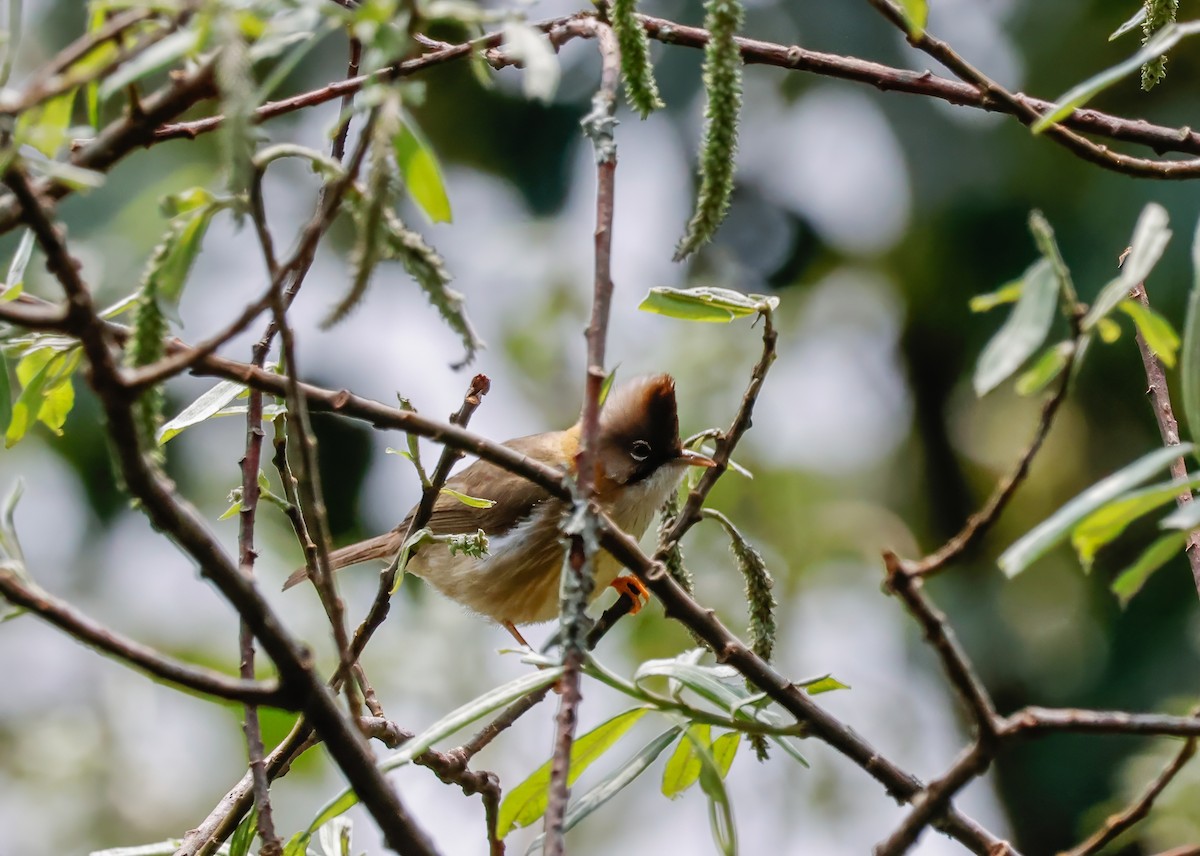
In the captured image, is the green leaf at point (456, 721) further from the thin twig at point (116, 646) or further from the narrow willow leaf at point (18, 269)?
the narrow willow leaf at point (18, 269)

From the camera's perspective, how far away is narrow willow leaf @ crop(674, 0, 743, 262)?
4.76ft

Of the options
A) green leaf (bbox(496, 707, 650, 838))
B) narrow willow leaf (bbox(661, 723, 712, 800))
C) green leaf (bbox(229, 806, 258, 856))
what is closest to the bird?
narrow willow leaf (bbox(661, 723, 712, 800))

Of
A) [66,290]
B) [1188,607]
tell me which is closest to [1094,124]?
[66,290]

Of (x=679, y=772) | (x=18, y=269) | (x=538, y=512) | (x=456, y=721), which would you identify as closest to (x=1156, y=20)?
(x=679, y=772)

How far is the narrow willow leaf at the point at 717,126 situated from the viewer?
1452mm

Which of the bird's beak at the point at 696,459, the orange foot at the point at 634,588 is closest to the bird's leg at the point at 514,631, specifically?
the orange foot at the point at 634,588

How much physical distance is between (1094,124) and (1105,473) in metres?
5.40

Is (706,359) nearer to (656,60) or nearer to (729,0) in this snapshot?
(656,60)

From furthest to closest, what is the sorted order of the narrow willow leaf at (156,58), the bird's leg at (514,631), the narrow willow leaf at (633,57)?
1. the bird's leg at (514,631)
2. the narrow willow leaf at (633,57)
3. the narrow willow leaf at (156,58)

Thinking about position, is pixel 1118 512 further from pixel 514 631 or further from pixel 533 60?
pixel 514 631

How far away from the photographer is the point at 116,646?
135 cm

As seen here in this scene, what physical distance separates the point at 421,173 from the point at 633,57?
311 mm

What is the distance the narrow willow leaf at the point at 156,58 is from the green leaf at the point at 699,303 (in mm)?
966

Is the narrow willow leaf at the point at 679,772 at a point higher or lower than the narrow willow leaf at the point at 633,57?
lower
